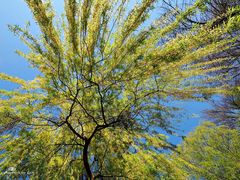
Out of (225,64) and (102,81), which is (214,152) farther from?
(102,81)

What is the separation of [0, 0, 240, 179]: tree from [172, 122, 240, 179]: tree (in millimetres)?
2168

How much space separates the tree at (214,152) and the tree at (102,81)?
217cm

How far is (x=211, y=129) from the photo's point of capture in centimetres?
893

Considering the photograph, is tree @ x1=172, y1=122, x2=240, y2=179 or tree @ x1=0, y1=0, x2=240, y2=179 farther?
tree @ x1=172, y1=122, x2=240, y2=179

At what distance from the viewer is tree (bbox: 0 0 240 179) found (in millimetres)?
2891

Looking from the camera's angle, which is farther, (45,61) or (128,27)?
(45,61)

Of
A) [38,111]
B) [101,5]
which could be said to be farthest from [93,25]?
[38,111]

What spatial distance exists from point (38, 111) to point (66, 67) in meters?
0.76

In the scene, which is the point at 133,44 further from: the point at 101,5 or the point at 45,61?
the point at 45,61

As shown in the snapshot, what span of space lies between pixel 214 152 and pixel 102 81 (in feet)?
16.7

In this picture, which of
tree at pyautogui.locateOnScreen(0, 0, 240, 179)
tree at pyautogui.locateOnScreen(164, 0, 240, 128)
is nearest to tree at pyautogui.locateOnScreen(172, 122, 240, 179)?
tree at pyautogui.locateOnScreen(164, 0, 240, 128)

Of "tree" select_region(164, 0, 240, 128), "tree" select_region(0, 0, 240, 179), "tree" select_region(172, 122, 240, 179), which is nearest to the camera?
"tree" select_region(0, 0, 240, 179)

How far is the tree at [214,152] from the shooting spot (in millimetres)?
6848

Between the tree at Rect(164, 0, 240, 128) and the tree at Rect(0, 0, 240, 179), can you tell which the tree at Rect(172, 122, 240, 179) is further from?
the tree at Rect(0, 0, 240, 179)
